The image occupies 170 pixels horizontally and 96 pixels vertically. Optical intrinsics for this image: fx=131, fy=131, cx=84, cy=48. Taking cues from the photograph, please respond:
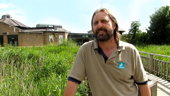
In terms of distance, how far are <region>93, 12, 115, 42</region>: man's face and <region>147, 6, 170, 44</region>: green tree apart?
25455 millimetres

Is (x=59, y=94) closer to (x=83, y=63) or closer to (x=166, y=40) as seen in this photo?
(x=83, y=63)

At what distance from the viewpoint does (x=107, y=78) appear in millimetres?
1241

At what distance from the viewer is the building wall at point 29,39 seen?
84.5 feet

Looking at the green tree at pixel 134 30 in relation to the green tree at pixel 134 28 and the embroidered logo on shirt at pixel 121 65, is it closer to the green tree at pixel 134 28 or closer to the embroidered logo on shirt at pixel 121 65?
the green tree at pixel 134 28

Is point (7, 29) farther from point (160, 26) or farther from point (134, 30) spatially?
point (160, 26)

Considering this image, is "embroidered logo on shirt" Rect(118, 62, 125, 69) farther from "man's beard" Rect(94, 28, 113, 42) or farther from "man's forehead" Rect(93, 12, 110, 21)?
"man's forehead" Rect(93, 12, 110, 21)

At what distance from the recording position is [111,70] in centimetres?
126

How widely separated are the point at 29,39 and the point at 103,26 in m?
27.4

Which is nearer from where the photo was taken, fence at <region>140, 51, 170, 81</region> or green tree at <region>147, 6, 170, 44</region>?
fence at <region>140, 51, 170, 81</region>

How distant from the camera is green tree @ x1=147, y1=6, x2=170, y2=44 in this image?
23.3 meters

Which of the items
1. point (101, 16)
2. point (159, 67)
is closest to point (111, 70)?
point (101, 16)

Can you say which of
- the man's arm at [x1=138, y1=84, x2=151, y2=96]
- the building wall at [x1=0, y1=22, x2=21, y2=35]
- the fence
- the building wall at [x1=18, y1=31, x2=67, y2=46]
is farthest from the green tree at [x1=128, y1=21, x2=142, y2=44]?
the man's arm at [x1=138, y1=84, x2=151, y2=96]

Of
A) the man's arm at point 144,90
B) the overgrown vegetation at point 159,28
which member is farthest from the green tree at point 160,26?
the man's arm at point 144,90

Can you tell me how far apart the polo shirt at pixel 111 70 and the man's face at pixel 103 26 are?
0.38ft
